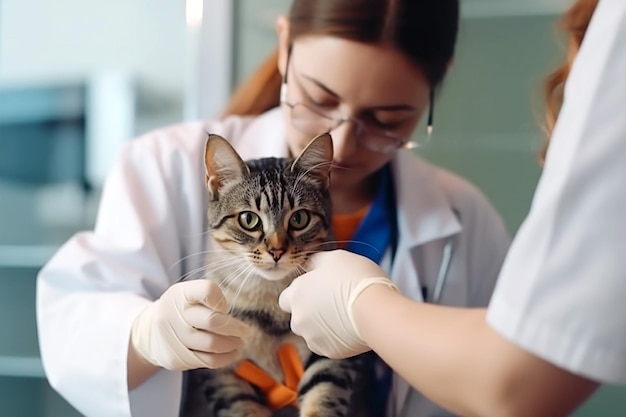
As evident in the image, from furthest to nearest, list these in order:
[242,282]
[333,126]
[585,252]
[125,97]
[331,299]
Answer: [125,97] → [333,126] → [242,282] → [331,299] → [585,252]

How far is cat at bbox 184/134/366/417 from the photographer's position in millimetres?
685

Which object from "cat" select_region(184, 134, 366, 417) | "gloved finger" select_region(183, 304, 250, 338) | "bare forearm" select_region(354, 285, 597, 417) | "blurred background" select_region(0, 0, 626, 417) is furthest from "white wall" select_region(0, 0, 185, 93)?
"bare forearm" select_region(354, 285, 597, 417)

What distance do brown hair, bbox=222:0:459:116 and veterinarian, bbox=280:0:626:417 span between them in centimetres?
37

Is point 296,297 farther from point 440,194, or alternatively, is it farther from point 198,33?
point 198,33

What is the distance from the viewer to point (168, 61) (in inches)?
62.2

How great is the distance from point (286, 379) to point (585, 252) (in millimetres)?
404

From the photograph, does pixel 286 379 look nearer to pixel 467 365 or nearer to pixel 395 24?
pixel 467 365

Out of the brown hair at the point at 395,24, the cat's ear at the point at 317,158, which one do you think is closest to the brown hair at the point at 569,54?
the brown hair at the point at 395,24

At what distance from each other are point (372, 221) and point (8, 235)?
98cm

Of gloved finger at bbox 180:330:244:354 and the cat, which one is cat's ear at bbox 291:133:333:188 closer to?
the cat

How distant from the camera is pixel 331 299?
65 cm

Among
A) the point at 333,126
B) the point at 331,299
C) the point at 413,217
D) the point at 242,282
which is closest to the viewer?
the point at 331,299

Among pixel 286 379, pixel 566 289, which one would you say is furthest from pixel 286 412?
pixel 566 289

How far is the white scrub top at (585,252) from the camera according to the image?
478mm
